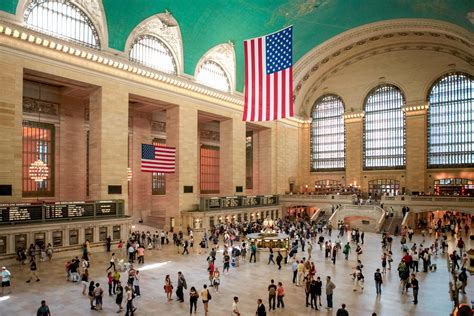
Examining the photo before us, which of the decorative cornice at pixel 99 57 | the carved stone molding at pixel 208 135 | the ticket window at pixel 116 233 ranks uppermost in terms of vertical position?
the decorative cornice at pixel 99 57

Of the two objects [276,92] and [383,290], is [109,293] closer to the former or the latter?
[383,290]

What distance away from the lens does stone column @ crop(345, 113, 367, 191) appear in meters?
41.9

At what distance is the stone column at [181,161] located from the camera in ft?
93.3

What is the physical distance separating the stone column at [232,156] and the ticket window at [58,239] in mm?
16799

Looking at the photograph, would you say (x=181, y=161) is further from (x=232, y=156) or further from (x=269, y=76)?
(x=269, y=76)

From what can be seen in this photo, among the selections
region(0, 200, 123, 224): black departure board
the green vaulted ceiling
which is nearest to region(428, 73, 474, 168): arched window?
the green vaulted ceiling

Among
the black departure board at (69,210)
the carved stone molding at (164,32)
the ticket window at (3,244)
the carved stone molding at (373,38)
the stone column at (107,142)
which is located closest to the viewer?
the ticket window at (3,244)

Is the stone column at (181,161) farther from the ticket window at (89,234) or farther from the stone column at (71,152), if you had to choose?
the ticket window at (89,234)

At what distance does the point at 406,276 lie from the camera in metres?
13.9

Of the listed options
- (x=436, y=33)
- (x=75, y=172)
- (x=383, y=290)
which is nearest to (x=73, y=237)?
(x=75, y=172)

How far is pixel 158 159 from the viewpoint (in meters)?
25.4

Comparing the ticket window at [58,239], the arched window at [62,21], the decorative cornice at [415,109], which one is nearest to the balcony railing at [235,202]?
the ticket window at [58,239]

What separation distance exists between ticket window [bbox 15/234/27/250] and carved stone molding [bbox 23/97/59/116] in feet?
30.3

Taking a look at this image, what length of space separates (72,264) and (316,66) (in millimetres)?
32690
